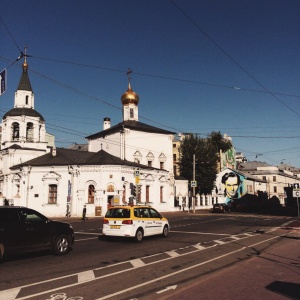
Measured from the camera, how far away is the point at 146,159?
166 ft

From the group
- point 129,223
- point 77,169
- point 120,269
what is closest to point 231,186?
point 77,169

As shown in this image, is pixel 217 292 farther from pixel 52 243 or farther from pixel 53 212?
pixel 53 212

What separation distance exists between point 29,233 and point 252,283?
7072 millimetres

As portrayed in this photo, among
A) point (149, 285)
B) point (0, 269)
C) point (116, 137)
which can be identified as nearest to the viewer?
point (149, 285)

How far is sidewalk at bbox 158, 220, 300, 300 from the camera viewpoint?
6.58 metres

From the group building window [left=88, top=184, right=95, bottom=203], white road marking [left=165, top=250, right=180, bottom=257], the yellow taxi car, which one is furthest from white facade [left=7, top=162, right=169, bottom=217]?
white road marking [left=165, top=250, right=180, bottom=257]

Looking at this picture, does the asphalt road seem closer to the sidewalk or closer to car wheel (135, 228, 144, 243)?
the sidewalk

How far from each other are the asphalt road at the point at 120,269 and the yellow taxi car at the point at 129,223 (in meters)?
0.52

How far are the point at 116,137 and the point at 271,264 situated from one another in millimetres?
40665

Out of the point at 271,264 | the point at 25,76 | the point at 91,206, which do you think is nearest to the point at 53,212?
the point at 91,206

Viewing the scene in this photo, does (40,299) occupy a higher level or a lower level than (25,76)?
lower

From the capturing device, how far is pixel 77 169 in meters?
38.7

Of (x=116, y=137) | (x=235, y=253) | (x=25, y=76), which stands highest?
(x=25, y=76)

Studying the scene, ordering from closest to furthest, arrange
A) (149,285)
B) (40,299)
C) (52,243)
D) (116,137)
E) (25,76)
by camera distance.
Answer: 1. (40,299)
2. (149,285)
3. (52,243)
4. (25,76)
5. (116,137)
